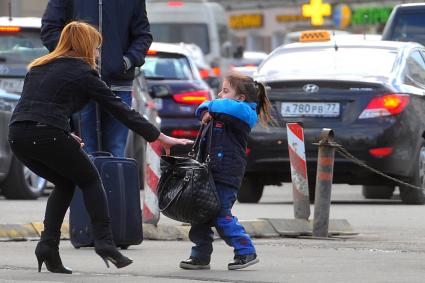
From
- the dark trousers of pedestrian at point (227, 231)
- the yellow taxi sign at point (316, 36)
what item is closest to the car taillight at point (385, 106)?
the yellow taxi sign at point (316, 36)

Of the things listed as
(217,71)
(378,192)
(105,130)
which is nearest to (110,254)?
(105,130)

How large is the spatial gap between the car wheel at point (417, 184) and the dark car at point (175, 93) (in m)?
6.27

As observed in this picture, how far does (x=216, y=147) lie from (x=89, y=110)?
5.04 ft

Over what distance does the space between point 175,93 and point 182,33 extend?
66.9 ft

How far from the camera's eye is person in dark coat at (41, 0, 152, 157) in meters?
10.1

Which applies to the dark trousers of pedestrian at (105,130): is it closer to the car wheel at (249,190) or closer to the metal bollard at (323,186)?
the metal bollard at (323,186)

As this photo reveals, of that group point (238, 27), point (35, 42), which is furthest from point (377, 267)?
point (238, 27)

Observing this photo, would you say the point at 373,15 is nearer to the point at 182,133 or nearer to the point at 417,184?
the point at 182,133

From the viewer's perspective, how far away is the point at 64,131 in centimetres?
830

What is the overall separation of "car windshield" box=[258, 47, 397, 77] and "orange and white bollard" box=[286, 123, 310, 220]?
2554 millimetres

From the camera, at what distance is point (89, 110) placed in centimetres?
1011

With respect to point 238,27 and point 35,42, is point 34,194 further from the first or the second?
point 238,27

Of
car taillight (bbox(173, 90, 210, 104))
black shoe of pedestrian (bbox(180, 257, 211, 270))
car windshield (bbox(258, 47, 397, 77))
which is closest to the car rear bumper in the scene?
car taillight (bbox(173, 90, 210, 104))

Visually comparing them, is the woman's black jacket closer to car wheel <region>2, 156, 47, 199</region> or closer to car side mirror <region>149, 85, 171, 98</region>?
car wheel <region>2, 156, 47, 199</region>
